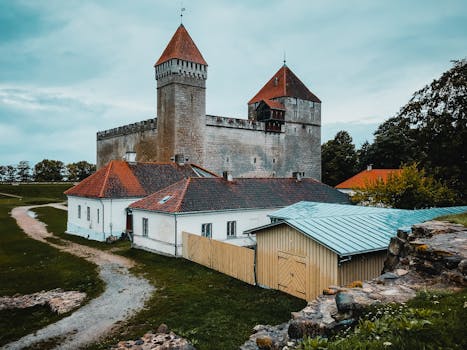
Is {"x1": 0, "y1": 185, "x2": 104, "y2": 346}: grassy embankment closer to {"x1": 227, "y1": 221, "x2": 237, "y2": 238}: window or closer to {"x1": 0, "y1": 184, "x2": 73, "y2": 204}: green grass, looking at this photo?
{"x1": 227, "y1": 221, "x2": 237, "y2": 238}: window

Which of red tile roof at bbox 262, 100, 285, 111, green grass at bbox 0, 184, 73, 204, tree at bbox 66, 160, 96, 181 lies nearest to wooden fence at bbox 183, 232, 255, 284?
red tile roof at bbox 262, 100, 285, 111

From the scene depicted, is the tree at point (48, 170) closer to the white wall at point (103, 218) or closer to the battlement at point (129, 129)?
the battlement at point (129, 129)

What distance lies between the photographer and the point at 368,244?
523 inches

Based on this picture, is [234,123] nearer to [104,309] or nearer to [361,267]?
[361,267]

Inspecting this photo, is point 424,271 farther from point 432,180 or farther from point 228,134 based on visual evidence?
point 228,134

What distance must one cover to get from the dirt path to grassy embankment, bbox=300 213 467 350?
778cm

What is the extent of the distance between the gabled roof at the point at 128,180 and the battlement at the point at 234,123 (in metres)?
12.6

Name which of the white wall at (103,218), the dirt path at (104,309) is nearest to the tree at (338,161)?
the white wall at (103,218)

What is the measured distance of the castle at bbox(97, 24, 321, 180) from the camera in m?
40.2

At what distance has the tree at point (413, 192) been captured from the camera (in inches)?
942

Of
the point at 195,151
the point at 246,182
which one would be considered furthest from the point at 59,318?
the point at 195,151

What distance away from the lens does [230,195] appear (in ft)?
79.8

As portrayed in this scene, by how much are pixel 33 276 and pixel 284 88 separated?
38.2m

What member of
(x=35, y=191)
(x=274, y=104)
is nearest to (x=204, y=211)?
(x=274, y=104)
